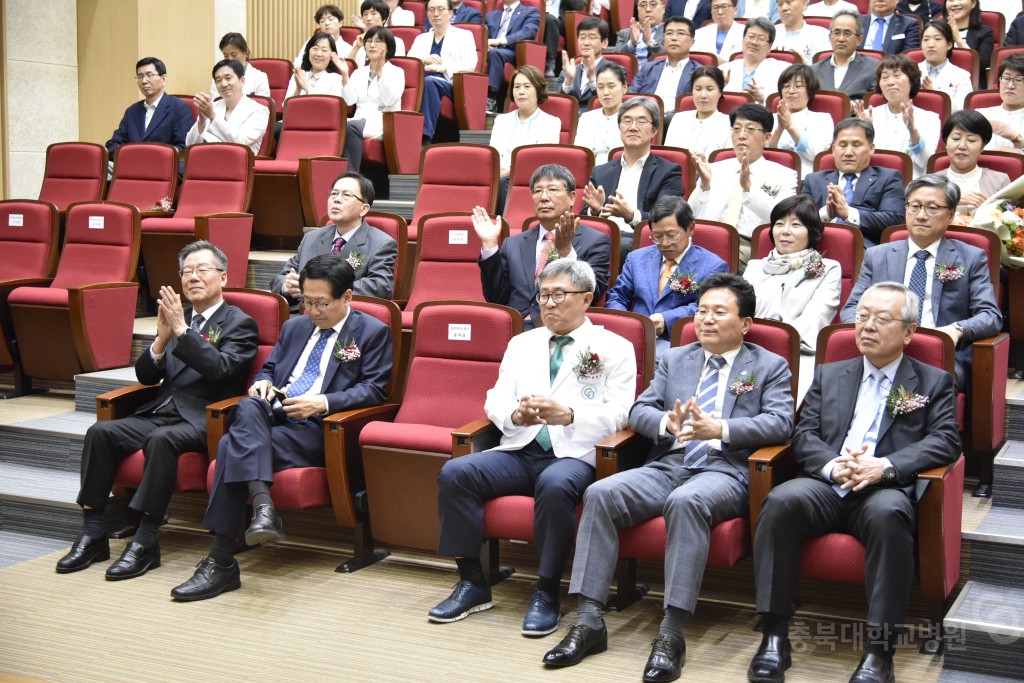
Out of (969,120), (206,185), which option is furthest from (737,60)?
(206,185)

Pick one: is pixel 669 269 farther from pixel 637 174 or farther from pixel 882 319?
pixel 882 319

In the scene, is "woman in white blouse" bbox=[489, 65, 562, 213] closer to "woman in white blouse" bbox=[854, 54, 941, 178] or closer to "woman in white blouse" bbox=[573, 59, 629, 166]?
"woman in white blouse" bbox=[573, 59, 629, 166]

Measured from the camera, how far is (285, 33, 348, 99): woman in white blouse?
16.9 ft

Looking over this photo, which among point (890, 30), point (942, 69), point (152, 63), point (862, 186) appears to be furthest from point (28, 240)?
point (890, 30)

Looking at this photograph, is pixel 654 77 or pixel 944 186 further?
pixel 654 77

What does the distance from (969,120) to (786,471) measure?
1486mm

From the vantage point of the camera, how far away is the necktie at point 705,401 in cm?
242

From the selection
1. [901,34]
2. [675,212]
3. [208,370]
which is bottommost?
[208,370]

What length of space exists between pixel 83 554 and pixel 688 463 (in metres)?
1.54

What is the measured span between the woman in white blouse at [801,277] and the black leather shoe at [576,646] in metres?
0.98

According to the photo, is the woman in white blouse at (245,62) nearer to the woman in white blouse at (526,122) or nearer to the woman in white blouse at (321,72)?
the woman in white blouse at (321,72)

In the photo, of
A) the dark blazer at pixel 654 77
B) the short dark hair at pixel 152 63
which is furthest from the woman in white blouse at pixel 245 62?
the dark blazer at pixel 654 77

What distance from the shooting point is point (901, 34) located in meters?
4.88

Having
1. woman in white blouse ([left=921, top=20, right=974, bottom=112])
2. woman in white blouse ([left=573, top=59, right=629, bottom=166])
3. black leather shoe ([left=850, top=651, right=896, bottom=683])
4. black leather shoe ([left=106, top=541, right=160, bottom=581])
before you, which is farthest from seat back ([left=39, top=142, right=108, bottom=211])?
black leather shoe ([left=850, top=651, right=896, bottom=683])
